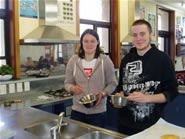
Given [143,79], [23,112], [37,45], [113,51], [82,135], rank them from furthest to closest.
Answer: [113,51] → [37,45] → [23,112] → [143,79] → [82,135]

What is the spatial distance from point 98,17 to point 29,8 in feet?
5.51

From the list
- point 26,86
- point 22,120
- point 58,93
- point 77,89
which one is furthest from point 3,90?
point 77,89

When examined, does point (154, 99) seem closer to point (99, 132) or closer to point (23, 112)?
point (99, 132)

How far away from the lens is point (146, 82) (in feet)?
4.70

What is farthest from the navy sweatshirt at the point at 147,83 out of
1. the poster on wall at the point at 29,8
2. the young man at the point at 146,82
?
the poster on wall at the point at 29,8

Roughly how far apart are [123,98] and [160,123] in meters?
0.28

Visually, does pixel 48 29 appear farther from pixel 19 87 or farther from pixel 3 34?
pixel 19 87

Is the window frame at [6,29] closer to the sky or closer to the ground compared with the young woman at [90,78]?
closer to the sky

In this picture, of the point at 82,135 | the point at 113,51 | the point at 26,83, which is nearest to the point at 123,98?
the point at 82,135

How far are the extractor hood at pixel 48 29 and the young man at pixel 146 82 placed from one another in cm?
142

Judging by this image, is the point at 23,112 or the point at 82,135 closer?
the point at 82,135

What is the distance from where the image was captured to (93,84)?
186cm

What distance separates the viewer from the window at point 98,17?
13.1 feet

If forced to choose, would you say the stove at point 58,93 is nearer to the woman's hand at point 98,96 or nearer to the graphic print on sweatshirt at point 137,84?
the woman's hand at point 98,96
